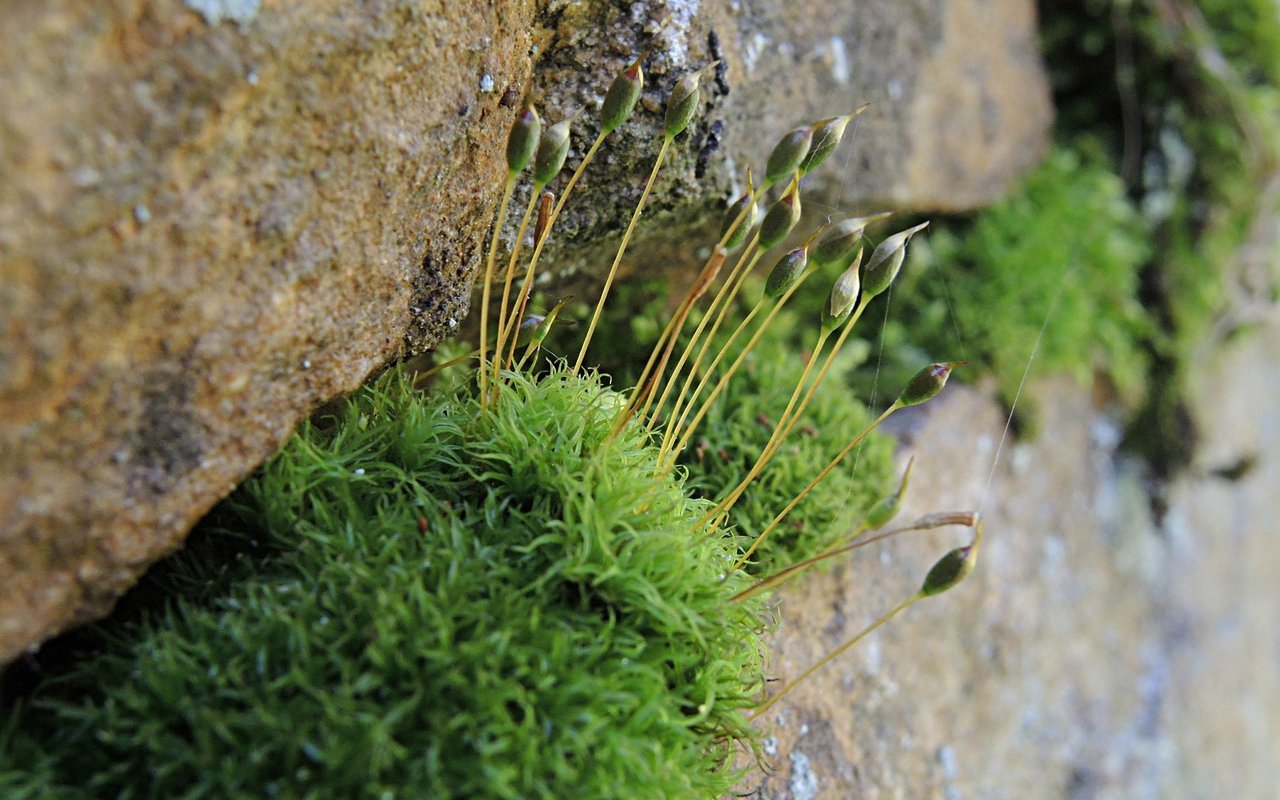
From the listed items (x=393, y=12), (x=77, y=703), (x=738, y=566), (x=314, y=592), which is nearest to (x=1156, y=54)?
(x=738, y=566)

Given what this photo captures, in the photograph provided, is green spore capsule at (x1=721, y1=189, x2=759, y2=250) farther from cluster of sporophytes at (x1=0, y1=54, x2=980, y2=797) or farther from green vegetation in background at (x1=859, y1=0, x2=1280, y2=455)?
green vegetation in background at (x1=859, y1=0, x2=1280, y2=455)

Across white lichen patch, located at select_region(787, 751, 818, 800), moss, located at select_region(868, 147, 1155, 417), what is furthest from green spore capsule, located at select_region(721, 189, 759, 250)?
moss, located at select_region(868, 147, 1155, 417)

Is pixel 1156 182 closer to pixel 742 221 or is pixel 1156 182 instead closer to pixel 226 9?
pixel 742 221

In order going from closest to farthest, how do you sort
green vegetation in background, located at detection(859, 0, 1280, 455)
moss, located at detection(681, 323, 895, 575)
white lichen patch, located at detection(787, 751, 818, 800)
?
white lichen patch, located at detection(787, 751, 818, 800)
moss, located at detection(681, 323, 895, 575)
green vegetation in background, located at detection(859, 0, 1280, 455)

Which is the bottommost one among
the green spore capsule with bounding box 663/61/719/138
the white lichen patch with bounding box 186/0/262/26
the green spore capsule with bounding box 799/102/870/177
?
the green spore capsule with bounding box 799/102/870/177

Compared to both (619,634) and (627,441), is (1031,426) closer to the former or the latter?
(627,441)

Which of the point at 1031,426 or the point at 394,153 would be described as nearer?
the point at 394,153

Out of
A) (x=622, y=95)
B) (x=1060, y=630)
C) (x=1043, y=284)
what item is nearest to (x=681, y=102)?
(x=622, y=95)
